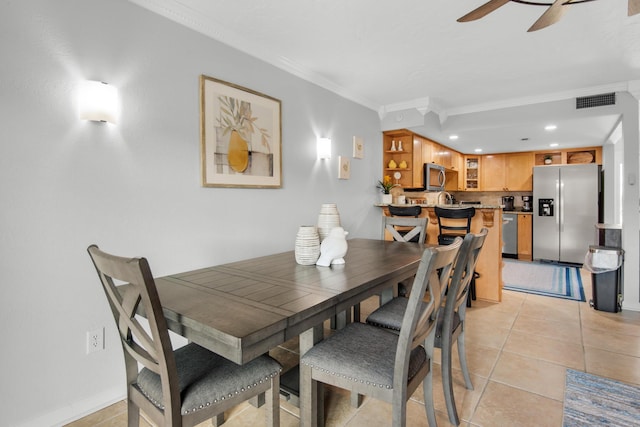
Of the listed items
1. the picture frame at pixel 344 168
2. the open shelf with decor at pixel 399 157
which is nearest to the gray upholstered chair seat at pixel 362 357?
the picture frame at pixel 344 168

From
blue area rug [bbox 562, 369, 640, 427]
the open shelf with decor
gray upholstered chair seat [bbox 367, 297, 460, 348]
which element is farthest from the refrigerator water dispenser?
gray upholstered chair seat [bbox 367, 297, 460, 348]

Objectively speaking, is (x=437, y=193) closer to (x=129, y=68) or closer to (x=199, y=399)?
(x=129, y=68)

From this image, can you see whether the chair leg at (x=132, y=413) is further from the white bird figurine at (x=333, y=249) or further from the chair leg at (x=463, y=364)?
the chair leg at (x=463, y=364)

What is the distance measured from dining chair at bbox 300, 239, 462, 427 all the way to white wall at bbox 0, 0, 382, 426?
1249 mm

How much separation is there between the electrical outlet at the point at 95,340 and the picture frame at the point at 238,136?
108 centimetres

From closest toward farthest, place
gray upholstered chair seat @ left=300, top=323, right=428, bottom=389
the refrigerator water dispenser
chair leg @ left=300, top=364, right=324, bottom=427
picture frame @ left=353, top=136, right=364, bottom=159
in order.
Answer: gray upholstered chair seat @ left=300, top=323, right=428, bottom=389 → chair leg @ left=300, top=364, right=324, bottom=427 → picture frame @ left=353, top=136, right=364, bottom=159 → the refrigerator water dispenser

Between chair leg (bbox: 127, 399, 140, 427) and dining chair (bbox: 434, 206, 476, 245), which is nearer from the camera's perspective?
chair leg (bbox: 127, 399, 140, 427)

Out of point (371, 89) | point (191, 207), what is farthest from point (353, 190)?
point (191, 207)

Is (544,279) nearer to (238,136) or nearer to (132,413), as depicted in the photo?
(238,136)

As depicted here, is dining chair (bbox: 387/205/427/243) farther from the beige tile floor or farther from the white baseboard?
the white baseboard

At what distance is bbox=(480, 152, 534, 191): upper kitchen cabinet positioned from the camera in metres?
6.50

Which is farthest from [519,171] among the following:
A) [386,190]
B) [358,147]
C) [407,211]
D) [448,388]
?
[448,388]

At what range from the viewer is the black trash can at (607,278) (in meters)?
3.22

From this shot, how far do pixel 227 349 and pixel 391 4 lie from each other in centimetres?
218
